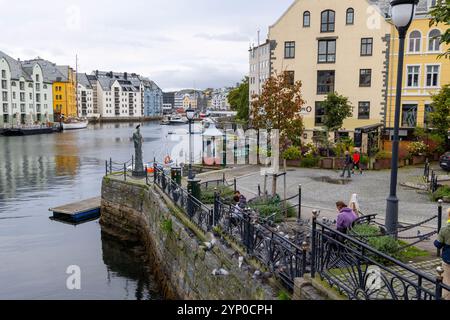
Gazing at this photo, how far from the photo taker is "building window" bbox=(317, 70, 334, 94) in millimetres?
37469

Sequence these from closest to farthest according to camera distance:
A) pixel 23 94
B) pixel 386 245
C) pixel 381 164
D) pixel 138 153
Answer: pixel 386 245
pixel 138 153
pixel 381 164
pixel 23 94

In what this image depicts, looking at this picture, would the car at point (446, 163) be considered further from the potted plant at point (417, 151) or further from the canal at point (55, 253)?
the canal at point (55, 253)

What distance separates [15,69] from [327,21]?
89424mm

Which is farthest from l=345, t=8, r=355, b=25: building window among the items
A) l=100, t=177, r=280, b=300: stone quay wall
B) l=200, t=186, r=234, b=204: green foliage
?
l=100, t=177, r=280, b=300: stone quay wall

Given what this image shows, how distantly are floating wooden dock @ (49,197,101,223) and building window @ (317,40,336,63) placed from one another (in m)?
23.4

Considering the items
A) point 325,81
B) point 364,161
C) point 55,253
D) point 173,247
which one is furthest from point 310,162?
point 55,253

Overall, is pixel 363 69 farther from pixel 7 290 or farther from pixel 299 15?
pixel 7 290

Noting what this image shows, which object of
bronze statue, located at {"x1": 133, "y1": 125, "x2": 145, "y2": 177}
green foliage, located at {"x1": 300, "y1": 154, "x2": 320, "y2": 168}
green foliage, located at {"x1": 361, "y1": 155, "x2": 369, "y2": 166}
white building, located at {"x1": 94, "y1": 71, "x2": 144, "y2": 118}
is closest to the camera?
bronze statue, located at {"x1": 133, "y1": 125, "x2": 145, "y2": 177}

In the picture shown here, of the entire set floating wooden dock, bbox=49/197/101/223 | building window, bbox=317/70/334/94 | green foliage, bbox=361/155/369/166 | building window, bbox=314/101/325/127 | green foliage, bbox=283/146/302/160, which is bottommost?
floating wooden dock, bbox=49/197/101/223

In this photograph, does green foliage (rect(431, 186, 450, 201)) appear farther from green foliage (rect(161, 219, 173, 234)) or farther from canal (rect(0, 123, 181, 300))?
canal (rect(0, 123, 181, 300))

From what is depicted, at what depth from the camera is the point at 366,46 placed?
36.1 metres

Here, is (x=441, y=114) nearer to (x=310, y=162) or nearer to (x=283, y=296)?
(x=310, y=162)

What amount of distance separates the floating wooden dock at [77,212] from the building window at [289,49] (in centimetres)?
2207

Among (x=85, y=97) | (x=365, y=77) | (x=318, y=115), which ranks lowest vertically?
(x=318, y=115)
